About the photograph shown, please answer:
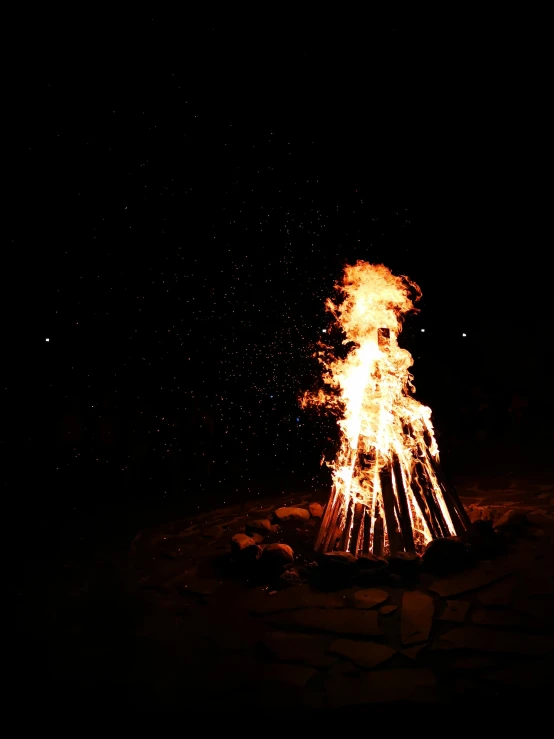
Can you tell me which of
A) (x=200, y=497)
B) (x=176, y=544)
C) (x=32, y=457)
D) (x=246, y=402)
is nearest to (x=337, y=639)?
(x=176, y=544)

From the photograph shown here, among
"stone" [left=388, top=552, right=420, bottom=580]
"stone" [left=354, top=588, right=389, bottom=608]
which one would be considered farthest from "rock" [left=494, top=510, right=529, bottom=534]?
"stone" [left=354, top=588, right=389, bottom=608]

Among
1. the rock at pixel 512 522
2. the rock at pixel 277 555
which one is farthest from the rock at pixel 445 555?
the rock at pixel 277 555

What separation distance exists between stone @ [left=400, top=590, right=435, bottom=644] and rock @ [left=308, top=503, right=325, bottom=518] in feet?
8.90

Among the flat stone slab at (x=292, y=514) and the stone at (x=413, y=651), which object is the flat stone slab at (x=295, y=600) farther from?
the flat stone slab at (x=292, y=514)

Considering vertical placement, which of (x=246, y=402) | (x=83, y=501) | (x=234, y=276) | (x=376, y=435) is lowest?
(x=83, y=501)

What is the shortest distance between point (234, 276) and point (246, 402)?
3409 millimetres

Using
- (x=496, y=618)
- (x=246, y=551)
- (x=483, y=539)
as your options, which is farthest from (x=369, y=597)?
(x=483, y=539)

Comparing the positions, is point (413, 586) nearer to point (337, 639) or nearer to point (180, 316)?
point (337, 639)

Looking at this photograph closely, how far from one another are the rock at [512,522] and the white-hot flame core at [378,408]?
0.75 m

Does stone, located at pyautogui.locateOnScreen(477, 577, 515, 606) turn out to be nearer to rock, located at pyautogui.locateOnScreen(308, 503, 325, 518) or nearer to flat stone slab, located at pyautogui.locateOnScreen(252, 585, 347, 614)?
flat stone slab, located at pyautogui.locateOnScreen(252, 585, 347, 614)

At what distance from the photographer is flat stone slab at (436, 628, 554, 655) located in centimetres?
337

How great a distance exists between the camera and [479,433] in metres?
12.3

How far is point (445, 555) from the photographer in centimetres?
483

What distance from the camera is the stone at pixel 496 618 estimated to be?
3.74 metres
